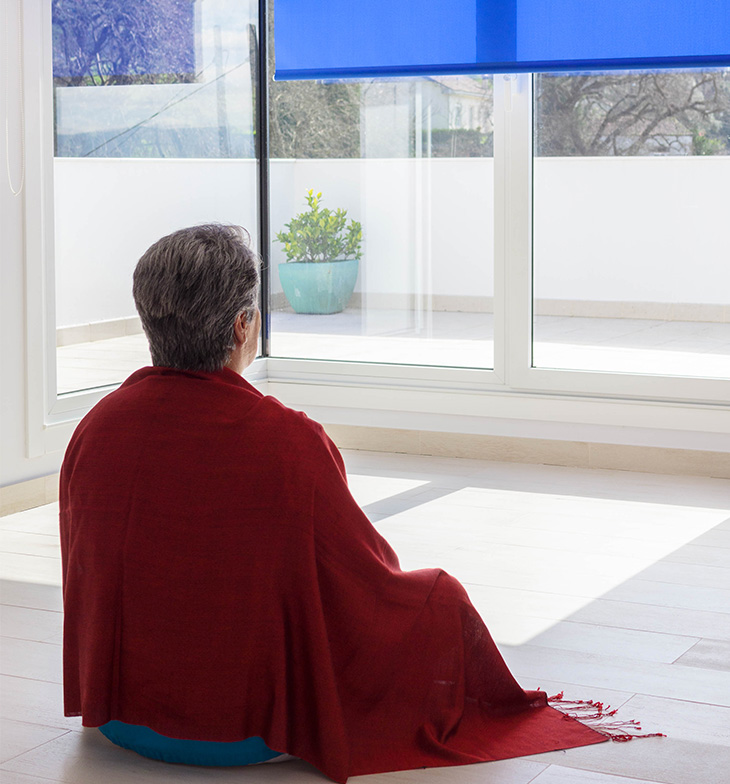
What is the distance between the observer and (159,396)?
6.39 ft

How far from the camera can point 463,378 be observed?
4867 millimetres

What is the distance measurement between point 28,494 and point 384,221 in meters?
1.93

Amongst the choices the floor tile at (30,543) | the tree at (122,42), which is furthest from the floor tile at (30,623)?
the tree at (122,42)

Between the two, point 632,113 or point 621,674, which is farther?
point 632,113

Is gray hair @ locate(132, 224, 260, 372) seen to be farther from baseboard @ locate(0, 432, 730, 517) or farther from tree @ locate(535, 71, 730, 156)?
tree @ locate(535, 71, 730, 156)

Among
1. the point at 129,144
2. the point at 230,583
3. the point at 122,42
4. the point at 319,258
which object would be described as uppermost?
the point at 122,42

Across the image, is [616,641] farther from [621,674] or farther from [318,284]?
[318,284]

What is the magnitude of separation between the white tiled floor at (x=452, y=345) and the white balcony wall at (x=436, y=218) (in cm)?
11

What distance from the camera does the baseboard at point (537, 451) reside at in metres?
4.48

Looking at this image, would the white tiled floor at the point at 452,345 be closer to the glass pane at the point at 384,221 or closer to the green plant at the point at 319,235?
the glass pane at the point at 384,221

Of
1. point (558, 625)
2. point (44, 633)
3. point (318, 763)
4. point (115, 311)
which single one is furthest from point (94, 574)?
point (115, 311)

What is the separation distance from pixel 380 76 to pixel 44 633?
8.99 ft

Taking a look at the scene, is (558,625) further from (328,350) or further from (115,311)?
(328,350)

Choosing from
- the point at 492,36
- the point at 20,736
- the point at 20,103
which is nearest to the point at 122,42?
the point at 20,103
